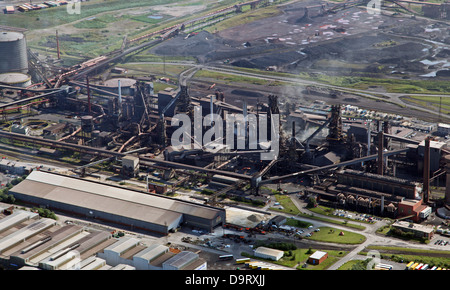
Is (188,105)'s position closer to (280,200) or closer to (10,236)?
(280,200)

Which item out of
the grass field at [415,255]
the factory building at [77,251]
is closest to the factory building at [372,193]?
the grass field at [415,255]

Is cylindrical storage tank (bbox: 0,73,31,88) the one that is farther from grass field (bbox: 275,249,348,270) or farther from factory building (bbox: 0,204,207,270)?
grass field (bbox: 275,249,348,270)

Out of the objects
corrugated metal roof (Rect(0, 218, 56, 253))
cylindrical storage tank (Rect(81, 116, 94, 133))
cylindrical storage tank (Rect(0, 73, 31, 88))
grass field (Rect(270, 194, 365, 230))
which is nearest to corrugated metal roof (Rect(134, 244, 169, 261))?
corrugated metal roof (Rect(0, 218, 56, 253))

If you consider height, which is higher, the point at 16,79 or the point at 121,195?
the point at 16,79

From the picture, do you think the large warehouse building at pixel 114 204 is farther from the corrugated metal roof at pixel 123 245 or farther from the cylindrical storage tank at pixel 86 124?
the cylindrical storage tank at pixel 86 124

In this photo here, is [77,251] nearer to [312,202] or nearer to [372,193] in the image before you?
[312,202]

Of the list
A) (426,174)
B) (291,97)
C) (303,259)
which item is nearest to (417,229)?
(426,174)
